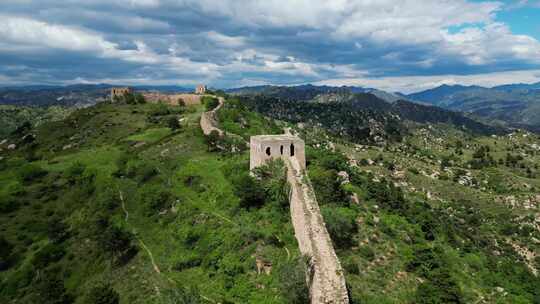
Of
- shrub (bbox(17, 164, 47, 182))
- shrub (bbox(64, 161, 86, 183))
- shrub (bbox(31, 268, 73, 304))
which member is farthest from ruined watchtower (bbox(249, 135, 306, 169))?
shrub (bbox(17, 164, 47, 182))

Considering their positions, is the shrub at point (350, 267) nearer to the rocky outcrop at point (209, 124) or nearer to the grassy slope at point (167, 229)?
the grassy slope at point (167, 229)

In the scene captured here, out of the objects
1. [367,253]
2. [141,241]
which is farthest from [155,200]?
[367,253]

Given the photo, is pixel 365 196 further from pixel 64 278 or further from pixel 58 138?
pixel 58 138

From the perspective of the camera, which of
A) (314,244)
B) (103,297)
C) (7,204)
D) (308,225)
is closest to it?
(314,244)

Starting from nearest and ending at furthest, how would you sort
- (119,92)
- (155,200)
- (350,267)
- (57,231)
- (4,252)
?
(350,267), (4,252), (155,200), (57,231), (119,92)

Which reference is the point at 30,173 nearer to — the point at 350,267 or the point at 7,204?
the point at 7,204

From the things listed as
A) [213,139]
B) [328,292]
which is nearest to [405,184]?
[213,139]
